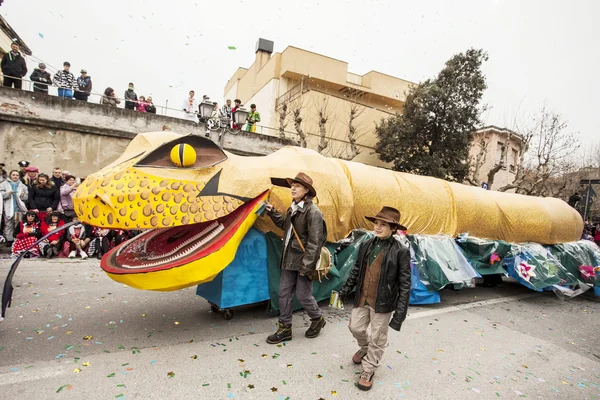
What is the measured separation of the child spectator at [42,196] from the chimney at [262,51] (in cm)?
1679

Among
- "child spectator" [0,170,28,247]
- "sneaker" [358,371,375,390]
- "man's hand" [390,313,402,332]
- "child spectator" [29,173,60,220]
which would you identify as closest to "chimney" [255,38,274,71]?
"child spectator" [29,173,60,220]

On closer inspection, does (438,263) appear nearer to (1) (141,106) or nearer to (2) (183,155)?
(2) (183,155)

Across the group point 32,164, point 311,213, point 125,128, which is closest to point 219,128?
point 125,128

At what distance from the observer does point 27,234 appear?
6223 mm

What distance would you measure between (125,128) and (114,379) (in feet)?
31.6

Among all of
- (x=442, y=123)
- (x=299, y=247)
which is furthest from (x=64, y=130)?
(x=442, y=123)

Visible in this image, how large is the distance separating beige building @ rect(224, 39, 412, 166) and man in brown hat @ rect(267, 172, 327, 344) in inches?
488

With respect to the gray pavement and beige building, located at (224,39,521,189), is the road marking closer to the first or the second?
the gray pavement

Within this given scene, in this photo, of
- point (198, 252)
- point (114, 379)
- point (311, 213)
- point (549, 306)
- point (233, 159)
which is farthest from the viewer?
point (549, 306)

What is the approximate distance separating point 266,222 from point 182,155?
45.5 inches

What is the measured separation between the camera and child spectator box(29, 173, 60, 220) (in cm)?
661

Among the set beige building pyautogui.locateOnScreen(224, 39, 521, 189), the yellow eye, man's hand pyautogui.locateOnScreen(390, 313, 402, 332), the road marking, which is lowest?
the road marking

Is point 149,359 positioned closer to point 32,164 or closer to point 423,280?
point 423,280

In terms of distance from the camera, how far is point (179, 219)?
2.94 m
